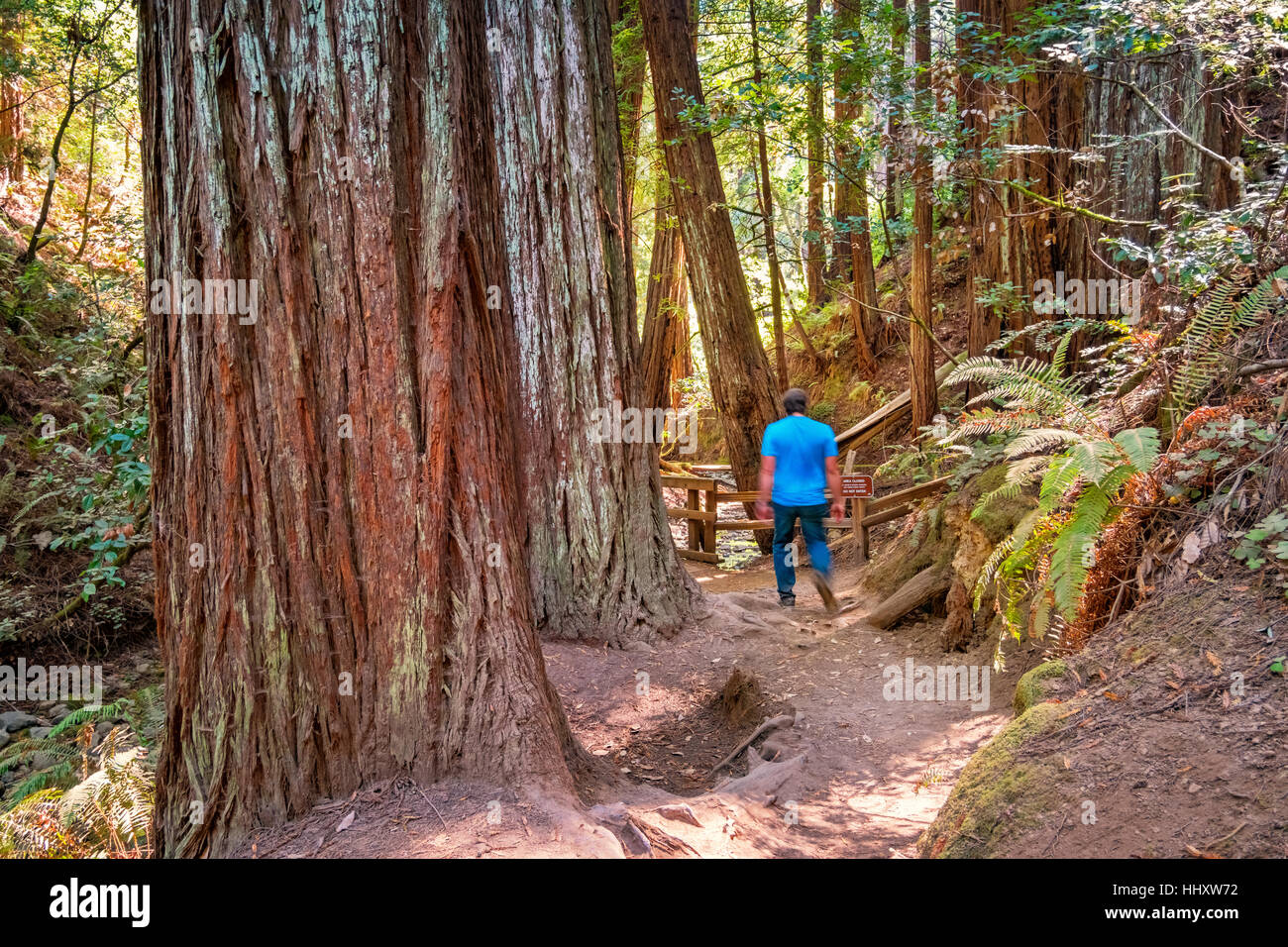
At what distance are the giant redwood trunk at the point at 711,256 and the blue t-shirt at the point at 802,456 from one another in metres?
4.39

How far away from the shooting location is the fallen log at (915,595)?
7402 millimetres

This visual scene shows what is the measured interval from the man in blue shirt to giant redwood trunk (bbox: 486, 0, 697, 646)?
123cm

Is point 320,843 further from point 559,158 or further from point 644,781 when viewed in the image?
point 559,158

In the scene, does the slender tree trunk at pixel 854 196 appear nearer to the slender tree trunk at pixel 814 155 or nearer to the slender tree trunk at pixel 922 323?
the slender tree trunk at pixel 814 155

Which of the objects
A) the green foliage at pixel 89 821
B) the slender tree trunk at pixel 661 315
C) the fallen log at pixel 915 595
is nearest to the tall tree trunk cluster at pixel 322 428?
the green foliage at pixel 89 821

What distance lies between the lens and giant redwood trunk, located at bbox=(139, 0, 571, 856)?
10.8ft

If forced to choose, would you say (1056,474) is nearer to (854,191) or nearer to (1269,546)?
(1269,546)

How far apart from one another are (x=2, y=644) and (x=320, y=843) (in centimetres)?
784

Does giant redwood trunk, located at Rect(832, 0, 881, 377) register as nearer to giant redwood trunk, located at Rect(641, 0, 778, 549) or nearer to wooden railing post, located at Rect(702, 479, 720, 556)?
giant redwood trunk, located at Rect(641, 0, 778, 549)

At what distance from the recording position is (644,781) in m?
4.97

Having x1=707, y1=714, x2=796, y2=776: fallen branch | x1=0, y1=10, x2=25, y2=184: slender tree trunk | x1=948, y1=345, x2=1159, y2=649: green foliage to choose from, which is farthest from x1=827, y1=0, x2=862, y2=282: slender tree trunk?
x1=0, y1=10, x2=25, y2=184: slender tree trunk

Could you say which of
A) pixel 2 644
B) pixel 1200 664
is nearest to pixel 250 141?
pixel 1200 664
